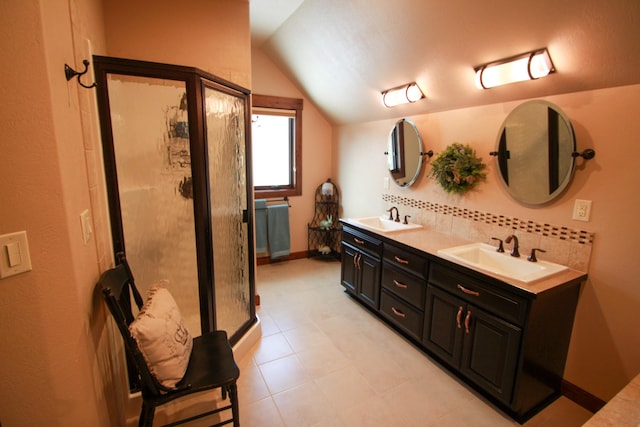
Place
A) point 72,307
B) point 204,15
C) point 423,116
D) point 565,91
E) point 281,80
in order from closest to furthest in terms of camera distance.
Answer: point 72,307 < point 565,91 < point 204,15 < point 423,116 < point 281,80

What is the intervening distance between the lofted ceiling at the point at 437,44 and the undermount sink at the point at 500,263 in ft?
3.44

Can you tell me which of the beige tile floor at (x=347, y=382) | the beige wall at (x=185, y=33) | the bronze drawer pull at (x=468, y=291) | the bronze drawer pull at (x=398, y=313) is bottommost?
the beige tile floor at (x=347, y=382)

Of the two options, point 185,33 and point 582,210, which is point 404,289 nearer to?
point 582,210

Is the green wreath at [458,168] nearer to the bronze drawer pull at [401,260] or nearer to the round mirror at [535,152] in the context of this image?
the round mirror at [535,152]

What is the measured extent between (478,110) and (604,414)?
1.99m

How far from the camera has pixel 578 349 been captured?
1.88 meters

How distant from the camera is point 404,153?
120 inches

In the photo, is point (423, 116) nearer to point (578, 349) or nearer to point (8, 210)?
point (578, 349)

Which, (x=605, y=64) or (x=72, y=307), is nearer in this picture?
(x=72, y=307)

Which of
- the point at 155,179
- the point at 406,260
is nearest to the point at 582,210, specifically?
the point at 406,260

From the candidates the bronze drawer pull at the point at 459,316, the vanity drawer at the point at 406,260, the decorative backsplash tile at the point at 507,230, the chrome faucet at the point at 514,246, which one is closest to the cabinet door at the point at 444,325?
the bronze drawer pull at the point at 459,316

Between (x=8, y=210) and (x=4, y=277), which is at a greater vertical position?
(x=8, y=210)

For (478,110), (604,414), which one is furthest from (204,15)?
(604,414)

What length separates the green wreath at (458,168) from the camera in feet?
7.79
